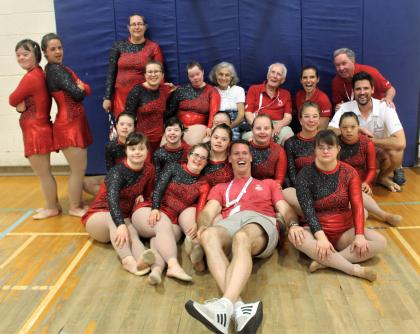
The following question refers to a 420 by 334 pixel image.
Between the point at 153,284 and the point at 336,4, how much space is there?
3.51 meters

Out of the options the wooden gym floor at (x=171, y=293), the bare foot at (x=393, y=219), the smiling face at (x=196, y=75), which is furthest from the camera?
the smiling face at (x=196, y=75)

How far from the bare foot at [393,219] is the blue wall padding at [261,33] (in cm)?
182

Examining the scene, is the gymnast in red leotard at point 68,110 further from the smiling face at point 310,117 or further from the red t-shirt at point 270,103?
the smiling face at point 310,117

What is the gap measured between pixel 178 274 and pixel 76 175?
66.1 inches

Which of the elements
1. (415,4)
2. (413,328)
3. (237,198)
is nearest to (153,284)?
(237,198)

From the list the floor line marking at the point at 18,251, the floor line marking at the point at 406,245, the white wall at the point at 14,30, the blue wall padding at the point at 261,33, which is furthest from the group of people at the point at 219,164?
the white wall at the point at 14,30

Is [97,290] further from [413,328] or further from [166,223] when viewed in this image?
[413,328]

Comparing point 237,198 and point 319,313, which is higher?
point 237,198

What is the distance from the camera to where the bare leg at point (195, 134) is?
4.25 meters

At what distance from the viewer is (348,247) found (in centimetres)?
304

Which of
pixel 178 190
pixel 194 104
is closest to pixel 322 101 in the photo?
pixel 194 104

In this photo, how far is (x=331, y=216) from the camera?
3098 millimetres

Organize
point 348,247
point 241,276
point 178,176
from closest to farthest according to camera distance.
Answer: point 241,276 < point 348,247 < point 178,176

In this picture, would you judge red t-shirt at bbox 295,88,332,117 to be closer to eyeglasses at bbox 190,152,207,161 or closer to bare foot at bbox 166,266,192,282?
eyeglasses at bbox 190,152,207,161
